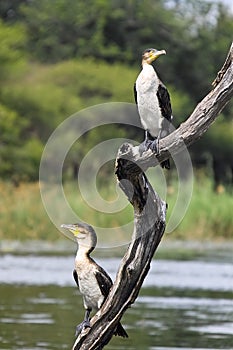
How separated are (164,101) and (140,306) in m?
7.75

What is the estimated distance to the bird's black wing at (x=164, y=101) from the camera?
379 inches

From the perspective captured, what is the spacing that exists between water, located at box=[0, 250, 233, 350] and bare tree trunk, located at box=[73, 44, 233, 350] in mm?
3504

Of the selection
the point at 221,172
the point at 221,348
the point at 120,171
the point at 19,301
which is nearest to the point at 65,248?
the point at 19,301

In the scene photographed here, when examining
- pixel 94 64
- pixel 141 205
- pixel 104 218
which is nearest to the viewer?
pixel 141 205

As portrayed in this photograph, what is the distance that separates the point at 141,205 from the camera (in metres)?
9.22

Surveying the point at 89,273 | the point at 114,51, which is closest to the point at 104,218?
the point at 89,273

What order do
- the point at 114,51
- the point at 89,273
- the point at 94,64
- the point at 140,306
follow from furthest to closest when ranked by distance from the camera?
the point at 114,51
the point at 94,64
the point at 140,306
the point at 89,273

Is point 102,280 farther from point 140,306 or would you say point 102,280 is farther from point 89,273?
point 140,306

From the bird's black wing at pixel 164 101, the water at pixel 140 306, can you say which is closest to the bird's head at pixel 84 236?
the bird's black wing at pixel 164 101

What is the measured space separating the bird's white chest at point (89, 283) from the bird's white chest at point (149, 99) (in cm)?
101

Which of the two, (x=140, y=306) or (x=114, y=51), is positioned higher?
(x=114, y=51)

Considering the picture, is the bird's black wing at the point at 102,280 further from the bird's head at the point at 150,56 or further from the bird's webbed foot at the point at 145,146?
the bird's head at the point at 150,56

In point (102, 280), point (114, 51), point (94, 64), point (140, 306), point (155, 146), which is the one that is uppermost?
point (114, 51)

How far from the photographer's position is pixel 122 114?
36469 mm
